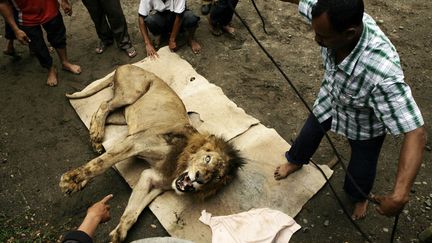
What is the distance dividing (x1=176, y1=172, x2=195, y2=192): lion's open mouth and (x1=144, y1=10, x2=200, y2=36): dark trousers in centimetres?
235

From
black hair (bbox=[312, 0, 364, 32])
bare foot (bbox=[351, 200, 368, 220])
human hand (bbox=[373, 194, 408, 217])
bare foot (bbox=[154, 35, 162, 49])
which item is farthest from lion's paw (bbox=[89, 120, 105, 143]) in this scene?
human hand (bbox=[373, 194, 408, 217])

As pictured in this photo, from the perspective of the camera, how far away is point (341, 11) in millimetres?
2043

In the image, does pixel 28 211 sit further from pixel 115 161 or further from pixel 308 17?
pixel 308 17

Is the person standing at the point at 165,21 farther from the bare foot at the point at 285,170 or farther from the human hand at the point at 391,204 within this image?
the human hand at the point at 391,204

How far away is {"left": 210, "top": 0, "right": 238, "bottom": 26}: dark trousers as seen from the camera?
5.17 m

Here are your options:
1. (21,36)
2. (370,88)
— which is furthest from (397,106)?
(21,36)

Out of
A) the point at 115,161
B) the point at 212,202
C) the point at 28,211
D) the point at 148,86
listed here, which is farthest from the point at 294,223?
the point at 28,211

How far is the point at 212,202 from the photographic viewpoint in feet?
11.8

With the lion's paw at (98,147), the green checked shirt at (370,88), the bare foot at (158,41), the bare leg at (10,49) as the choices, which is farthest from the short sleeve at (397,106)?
the bare leg at (10,49)

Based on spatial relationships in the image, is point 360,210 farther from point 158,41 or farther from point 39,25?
point 39,25

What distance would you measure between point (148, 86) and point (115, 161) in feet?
3.42

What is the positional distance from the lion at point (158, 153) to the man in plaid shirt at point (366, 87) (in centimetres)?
110

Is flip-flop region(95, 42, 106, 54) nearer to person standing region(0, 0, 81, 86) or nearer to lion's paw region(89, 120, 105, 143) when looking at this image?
person standing region(0, 0, 81, 86)

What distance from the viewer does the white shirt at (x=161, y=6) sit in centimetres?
486
